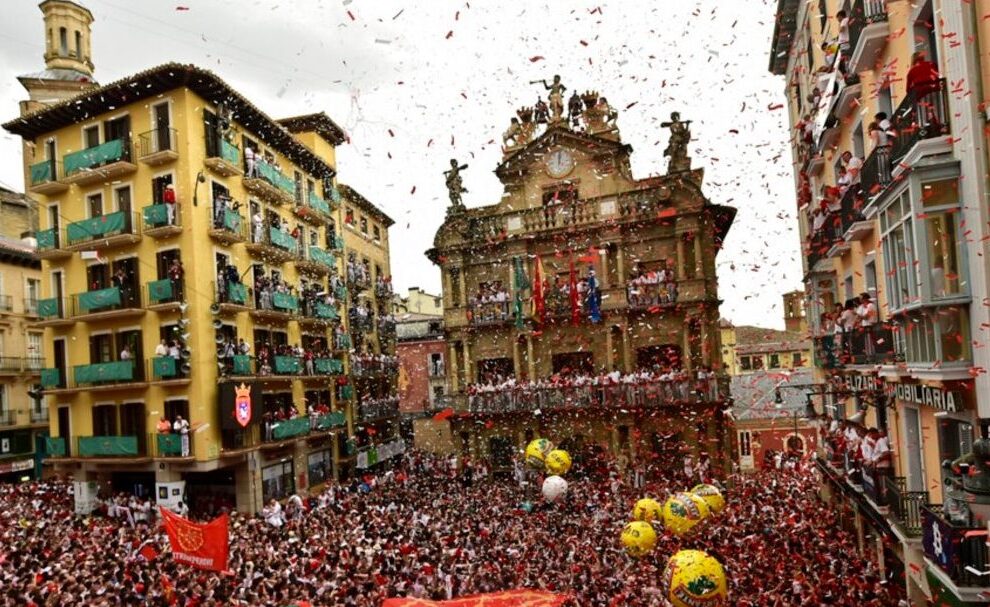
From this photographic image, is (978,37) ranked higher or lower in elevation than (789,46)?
lower

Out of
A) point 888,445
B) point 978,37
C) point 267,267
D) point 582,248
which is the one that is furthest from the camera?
point 582,248

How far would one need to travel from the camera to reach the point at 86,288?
2731 cm

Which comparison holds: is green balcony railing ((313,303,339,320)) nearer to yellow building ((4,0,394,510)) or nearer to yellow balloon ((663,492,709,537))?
yellow building ((4,0,394,510))

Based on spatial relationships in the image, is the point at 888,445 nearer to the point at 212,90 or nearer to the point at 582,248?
the point at 582,248

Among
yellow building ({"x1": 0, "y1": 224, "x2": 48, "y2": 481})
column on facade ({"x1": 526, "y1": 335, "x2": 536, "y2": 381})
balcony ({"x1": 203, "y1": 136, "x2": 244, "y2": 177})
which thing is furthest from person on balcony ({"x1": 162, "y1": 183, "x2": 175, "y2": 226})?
column on facade ({"x1": 526, "y1": 335, "x2": 536, "y2": 381})

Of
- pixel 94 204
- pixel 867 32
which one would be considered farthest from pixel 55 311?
pixel 867 32

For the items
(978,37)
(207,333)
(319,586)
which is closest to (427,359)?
(207,333)

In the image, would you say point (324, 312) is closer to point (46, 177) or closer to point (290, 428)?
point (290, 428)

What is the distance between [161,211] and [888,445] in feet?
76.6

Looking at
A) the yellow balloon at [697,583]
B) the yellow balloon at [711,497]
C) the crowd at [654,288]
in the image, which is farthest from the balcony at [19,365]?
the yellow balloon at [697,583]

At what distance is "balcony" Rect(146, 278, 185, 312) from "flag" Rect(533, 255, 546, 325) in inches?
618

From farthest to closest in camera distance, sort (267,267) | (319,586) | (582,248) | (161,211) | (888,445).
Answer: (582,248), (267,267), (161,211), (888,445), (319,586)

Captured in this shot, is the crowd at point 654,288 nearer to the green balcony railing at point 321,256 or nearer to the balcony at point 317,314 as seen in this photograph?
the balcony at point 317,314

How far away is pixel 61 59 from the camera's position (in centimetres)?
3819
